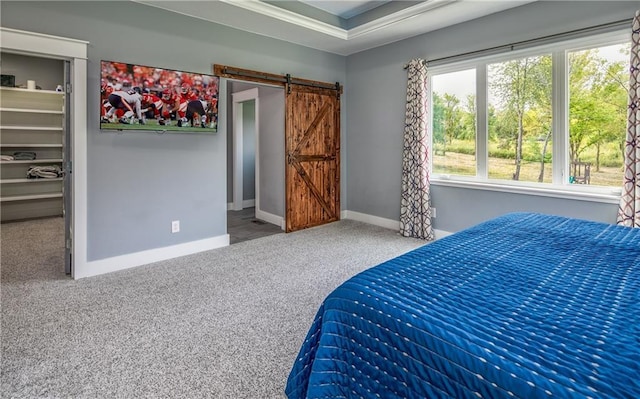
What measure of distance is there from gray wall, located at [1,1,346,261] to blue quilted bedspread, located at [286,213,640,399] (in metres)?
2.88

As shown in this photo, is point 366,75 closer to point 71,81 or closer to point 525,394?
point 71,81

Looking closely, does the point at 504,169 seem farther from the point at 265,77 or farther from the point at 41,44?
the point at 41,44

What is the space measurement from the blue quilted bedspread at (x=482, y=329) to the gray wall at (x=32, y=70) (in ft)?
21.8

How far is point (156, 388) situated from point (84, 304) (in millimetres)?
1372

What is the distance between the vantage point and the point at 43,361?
2.00 m

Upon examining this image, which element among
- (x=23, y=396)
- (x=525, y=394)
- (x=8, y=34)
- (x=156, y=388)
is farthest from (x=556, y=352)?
(x=8, y=34)

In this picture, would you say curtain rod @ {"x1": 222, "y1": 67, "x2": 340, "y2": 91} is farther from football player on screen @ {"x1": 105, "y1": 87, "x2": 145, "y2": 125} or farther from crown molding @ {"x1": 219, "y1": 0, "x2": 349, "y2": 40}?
football player on screen @ {"x1": 105, "y1": 87, "x2": 145, "y2": 125}

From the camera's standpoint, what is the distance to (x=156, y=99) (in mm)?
3527

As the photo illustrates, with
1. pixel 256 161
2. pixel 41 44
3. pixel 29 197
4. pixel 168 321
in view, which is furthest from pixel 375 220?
pixel 29 197

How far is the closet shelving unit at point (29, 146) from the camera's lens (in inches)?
220

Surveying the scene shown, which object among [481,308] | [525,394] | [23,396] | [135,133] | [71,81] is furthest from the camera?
[135,133]

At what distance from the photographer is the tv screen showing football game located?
3.28 meters

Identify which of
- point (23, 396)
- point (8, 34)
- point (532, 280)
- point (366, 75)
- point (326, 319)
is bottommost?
point (23, 396)

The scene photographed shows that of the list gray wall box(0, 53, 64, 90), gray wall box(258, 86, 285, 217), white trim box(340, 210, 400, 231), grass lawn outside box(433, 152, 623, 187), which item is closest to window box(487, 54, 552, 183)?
grass lawn outside box(433, 152, 623, 187)
